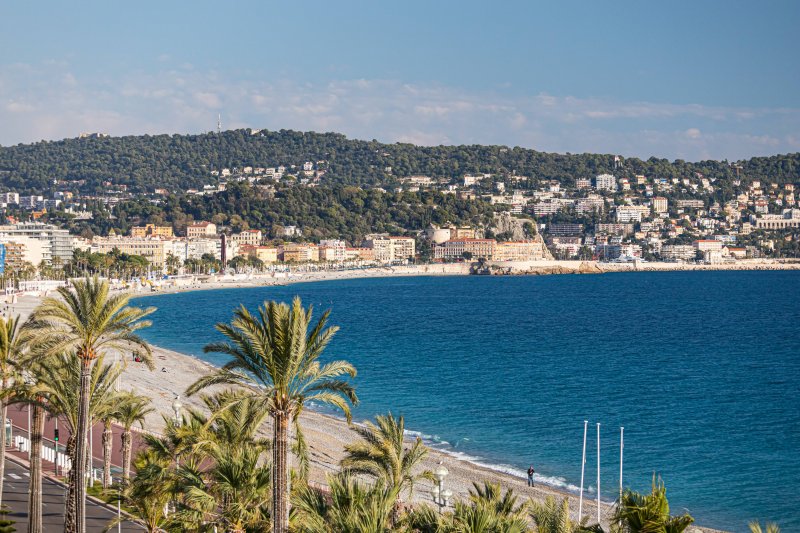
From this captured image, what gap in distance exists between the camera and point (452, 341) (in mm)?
68125

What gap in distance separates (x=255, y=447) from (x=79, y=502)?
2.82 meters

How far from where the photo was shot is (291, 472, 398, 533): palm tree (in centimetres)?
1112

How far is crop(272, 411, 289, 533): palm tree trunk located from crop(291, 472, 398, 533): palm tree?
192 mm

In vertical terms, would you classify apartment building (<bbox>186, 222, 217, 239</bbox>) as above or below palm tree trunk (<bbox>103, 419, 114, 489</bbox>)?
above

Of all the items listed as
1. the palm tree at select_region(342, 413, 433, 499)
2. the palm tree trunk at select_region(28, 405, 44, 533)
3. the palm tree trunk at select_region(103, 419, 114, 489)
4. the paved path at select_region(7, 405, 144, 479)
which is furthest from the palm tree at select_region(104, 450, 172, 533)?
the paved path at select_region(7, 405, 144, 479)

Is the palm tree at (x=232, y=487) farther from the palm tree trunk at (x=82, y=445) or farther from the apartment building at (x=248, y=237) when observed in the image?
the apartment building at (x=248, y=237)

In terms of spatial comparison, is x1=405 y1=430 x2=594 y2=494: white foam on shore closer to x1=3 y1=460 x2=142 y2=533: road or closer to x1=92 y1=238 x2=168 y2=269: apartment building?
x1=3 y1=460 x2=142 y2=533: road

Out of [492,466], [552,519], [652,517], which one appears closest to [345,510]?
[552,519]

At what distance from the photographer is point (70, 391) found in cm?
1800

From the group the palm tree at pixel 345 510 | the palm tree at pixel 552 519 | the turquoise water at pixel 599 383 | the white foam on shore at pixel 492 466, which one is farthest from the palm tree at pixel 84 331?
the turquoise water at pixel 599 383

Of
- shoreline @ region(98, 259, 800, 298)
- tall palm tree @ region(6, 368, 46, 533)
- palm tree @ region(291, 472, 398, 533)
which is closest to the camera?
palm tree @ region(291, 472, 398, 533)

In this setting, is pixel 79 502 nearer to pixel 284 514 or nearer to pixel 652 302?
pixel 284 514

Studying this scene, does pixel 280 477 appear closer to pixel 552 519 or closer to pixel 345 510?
pixel 345 510

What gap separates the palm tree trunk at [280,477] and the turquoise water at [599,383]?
49.8 ft
